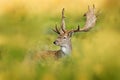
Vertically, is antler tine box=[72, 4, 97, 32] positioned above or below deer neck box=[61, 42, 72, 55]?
above

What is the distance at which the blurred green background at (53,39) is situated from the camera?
8.55 ft

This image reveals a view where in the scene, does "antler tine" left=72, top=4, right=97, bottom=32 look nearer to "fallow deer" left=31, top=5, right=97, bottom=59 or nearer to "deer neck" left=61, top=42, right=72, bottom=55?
"fallow deer" left=31, top=5, right=97, bottom=59

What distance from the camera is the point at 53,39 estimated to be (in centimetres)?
264

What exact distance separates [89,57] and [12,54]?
46 cm

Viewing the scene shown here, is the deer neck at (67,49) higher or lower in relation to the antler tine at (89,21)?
lower

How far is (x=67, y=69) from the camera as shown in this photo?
103 inches

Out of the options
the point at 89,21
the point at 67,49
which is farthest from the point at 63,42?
the point at 89,21

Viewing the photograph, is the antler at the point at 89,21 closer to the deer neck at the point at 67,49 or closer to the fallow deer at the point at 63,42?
the fallow deer at the point at 63,42

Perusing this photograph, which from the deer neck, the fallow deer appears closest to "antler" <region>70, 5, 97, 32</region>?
the fallow deer

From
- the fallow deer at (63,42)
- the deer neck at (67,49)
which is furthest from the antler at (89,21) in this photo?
the deer neck at (67,49)

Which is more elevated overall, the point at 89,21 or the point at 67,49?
the point at 89,21

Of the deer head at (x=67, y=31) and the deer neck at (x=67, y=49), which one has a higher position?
the deer head at (x=67, y=31)

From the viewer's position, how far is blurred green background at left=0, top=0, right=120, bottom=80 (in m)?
2.61

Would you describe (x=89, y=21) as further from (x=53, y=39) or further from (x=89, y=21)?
(x=53, y=39)
